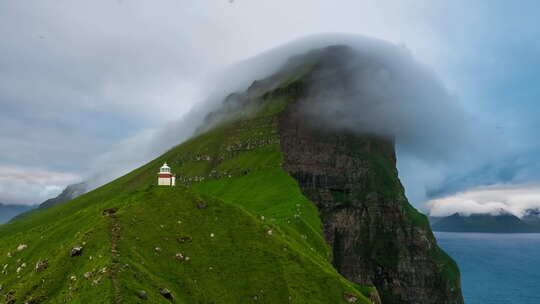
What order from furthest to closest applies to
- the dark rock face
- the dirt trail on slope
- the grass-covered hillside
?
1. the dark rock face
2. the grass-covered hillside
3. the dirt trail on slope

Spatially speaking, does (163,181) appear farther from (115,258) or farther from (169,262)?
(115,258)

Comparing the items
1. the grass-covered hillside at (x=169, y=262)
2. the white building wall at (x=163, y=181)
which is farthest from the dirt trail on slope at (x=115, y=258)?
the white building wall at (x=163, y=181)

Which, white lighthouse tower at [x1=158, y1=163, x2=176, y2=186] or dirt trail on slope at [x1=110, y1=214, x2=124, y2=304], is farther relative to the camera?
white lighthouse tower at [x1=158, y1=163, x2=176, y2=186]

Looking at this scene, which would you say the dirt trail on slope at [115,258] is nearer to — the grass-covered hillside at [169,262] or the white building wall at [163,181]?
the grass-covered hillside at [169,262]

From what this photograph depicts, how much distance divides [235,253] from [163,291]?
17828mm

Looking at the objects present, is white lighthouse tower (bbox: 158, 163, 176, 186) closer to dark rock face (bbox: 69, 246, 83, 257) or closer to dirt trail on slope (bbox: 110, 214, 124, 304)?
dirt trail on slope (bbox: 110, 214, 124, 304)

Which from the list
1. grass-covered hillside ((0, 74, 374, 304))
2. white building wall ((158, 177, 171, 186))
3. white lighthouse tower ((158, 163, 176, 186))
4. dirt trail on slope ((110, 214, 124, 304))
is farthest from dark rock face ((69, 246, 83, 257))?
white building wall ((158, 177, 171, 186))

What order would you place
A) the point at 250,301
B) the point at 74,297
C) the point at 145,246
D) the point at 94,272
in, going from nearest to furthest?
the point at 74,297
the point at 94,272
the point at 250,301
the point at 145,246

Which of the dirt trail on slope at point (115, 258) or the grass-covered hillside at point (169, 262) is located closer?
the dirt trail on slope at point (115, 258)

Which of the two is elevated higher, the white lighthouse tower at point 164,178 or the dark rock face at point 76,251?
the white lighthouse tower at point 164,178

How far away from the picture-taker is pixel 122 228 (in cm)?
6450

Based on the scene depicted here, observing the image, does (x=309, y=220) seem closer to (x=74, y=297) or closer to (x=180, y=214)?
(x=180, y=214)

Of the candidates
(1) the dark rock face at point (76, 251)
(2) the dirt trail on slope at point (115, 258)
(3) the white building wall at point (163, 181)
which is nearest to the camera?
(2) the dirt trail on slope at point (115, 258)

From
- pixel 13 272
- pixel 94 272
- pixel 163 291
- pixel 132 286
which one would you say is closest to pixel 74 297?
pixel 94 272
